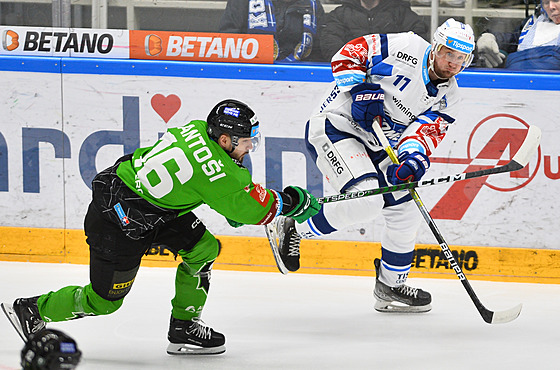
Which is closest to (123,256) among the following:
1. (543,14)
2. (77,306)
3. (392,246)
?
(77,306)

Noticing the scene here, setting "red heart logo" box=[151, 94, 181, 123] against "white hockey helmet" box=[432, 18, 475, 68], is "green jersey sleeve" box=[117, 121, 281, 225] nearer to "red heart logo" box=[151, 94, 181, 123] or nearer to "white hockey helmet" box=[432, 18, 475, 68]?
"white hockey helmet" box=[432, 18, 475, 68]

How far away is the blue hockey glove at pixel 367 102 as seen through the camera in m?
3.49

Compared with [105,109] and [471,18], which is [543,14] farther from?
[105,109]

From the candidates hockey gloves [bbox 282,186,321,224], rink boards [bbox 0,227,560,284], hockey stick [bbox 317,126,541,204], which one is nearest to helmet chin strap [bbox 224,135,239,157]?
hockey gloves [bbox 282,186,321,224]

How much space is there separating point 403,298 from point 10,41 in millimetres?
2376

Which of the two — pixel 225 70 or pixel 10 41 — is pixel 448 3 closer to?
pixel 225 70

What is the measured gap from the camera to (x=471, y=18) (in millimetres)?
4297

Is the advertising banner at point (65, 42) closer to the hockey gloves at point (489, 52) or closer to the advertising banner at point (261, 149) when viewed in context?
the advertising banner at point (261, 149)

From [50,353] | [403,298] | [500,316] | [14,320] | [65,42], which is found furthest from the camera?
[65,42]

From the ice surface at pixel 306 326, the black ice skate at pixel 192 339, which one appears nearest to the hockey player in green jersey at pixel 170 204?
the black ice skate at pixel 192 339

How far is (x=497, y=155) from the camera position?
420cm

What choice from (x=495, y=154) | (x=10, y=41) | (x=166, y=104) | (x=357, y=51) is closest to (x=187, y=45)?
(x=166, y=104)

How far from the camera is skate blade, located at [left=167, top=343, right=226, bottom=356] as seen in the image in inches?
124

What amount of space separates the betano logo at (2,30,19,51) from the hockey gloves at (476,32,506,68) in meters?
2.34
